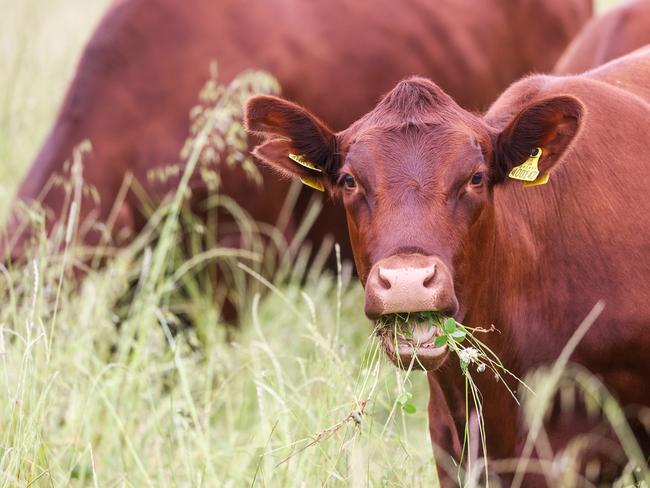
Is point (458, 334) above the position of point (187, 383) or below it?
above

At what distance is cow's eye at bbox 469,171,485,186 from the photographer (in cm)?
358

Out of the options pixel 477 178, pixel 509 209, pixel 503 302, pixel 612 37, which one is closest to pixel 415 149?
pixel 477 178

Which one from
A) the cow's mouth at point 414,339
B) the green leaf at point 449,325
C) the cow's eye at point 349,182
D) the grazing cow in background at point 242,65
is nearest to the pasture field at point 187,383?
the cow's mouth at point 414,339

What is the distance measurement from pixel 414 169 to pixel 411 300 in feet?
1.55

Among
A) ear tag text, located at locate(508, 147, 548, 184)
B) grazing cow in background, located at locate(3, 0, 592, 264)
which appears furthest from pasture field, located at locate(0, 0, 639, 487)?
ear tag text, located at locate(508, 147, 548, 184)

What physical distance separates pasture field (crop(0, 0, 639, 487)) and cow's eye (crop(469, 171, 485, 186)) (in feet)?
1.79

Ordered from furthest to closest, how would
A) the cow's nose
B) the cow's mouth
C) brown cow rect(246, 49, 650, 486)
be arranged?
brown cow rect(246, 49, 650, 486) → the cow's mouth → the cow's nose

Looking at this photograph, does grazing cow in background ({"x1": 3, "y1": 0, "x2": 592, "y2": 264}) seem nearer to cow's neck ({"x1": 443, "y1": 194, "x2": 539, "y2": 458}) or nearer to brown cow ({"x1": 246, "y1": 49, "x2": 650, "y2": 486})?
brown cow ({"x1": 246, "y1": 49, "x2": 650, "y2": 486})

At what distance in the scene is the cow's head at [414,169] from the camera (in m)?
3.28

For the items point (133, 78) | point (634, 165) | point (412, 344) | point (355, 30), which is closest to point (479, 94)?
point (355, 30)

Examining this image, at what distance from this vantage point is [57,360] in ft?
15.4

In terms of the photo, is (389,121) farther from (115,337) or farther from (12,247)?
(12,247)

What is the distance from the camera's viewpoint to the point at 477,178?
3594 mm

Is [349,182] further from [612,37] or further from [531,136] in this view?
[612,37]
